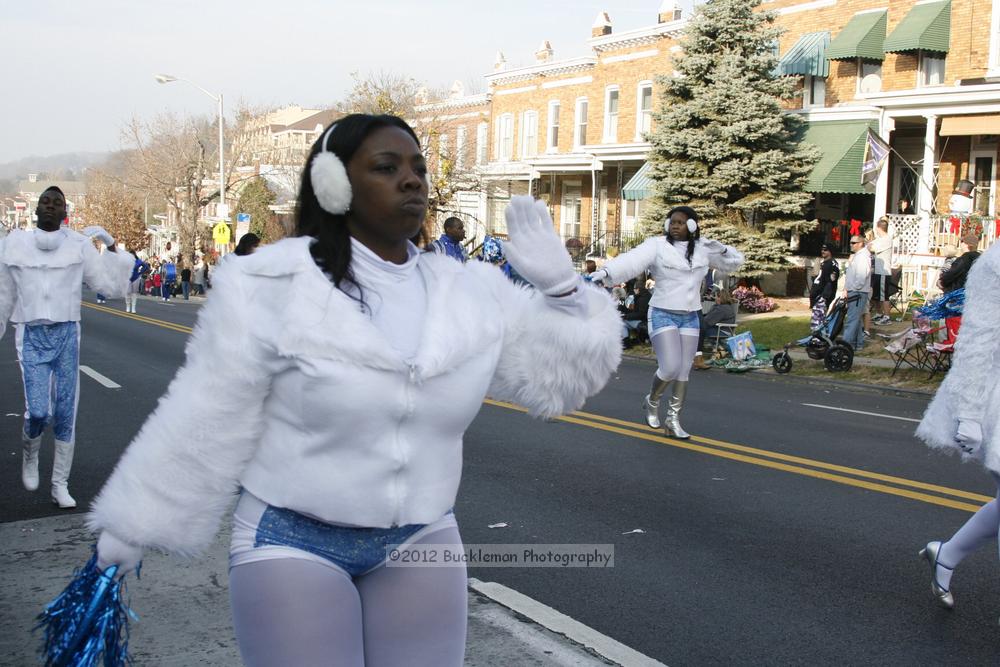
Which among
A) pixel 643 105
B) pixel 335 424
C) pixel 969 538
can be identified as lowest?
pixel 969 538

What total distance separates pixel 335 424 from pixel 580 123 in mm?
36744

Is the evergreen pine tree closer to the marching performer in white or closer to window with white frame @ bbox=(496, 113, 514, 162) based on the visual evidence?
window with white frame @ bbox=(496, 113, 514, 162)

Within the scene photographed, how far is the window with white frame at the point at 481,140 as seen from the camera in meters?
44.3

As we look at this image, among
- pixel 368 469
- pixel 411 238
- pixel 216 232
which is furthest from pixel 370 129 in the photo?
pixel 216 232

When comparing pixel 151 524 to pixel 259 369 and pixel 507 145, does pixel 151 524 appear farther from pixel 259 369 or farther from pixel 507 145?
pixel 507 145

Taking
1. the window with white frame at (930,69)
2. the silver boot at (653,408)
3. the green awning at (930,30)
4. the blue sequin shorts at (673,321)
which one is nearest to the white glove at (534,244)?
the blue sequin shorts at (673,321)

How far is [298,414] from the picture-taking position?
2.46 m

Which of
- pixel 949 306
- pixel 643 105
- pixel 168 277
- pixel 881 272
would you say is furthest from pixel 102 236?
pixel 168 277

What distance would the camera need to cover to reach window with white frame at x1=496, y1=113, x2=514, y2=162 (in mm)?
42531

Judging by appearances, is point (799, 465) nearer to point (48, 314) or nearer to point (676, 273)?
point (676, 273)

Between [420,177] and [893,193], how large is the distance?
25.9 metres

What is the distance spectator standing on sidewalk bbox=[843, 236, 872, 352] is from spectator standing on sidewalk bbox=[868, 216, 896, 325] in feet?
8.65

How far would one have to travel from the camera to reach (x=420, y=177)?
8.55 feet

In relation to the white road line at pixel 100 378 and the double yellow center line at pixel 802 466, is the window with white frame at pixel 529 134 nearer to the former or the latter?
the white road line at pixel 100 378
